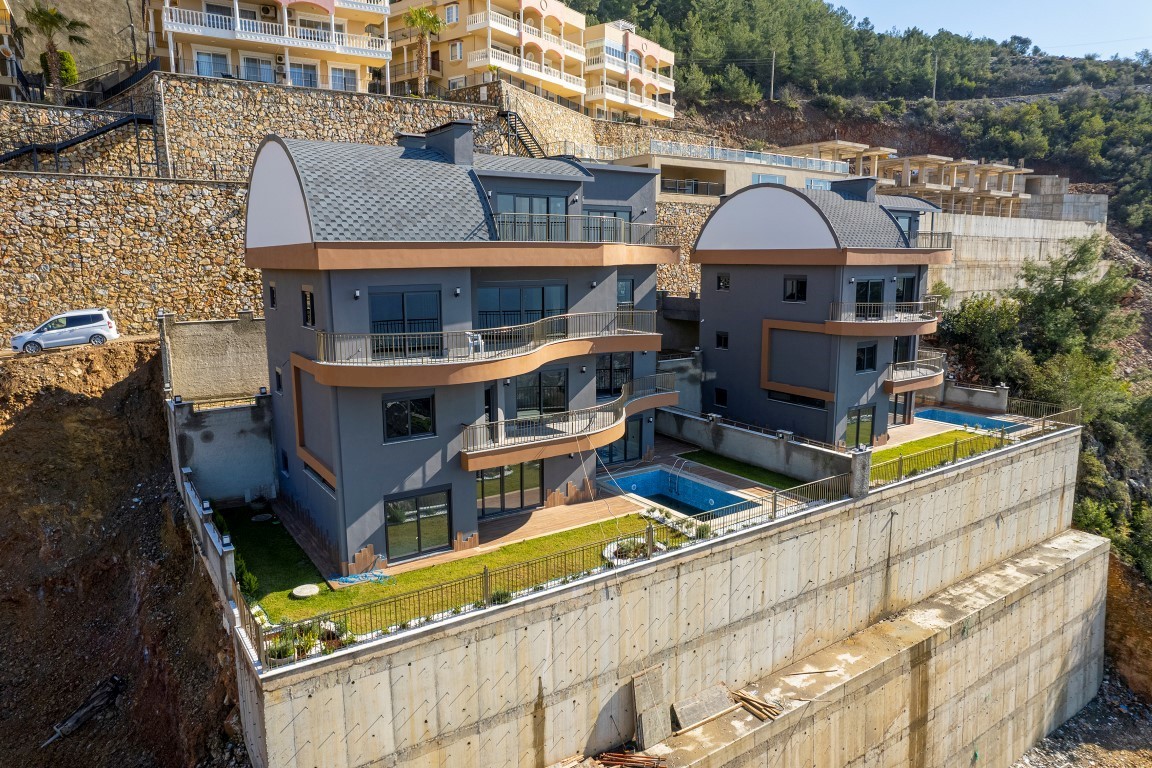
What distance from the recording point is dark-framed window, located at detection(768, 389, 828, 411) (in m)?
30.0

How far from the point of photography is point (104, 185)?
29438 mm

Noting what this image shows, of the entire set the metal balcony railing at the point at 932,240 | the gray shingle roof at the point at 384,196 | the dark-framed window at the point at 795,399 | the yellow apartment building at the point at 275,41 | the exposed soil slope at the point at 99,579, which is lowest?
the exposed soil slope at the point at 99,579

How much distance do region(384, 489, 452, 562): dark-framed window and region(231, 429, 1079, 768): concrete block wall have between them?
14.8ft

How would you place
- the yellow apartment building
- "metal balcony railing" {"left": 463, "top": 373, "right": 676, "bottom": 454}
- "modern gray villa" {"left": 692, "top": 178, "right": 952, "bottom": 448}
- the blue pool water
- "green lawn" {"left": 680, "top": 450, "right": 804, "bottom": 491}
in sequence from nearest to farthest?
"metal balcony railing" {"left": 463, "top": 373, "right": 676, "bottom": 454} → "green lawn" {"left": 680, "top": 450, "right": 804, "bottom": 491} → "modern gray villa" {"left": 692, "top": 178, "right": 952, "bottom": 448} → the blue pool water → the yellow apartment building

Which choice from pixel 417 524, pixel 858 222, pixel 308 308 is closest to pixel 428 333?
pixel 308 308

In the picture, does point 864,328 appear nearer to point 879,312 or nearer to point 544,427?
point 879,312

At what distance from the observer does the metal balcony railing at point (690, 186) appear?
47.1 metres

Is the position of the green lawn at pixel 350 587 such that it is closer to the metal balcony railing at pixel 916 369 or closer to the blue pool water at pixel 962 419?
the metal balcony railing at pixel 916 369

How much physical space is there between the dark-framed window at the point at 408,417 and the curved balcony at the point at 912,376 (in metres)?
20.4

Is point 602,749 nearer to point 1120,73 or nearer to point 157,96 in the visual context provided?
point 157,96

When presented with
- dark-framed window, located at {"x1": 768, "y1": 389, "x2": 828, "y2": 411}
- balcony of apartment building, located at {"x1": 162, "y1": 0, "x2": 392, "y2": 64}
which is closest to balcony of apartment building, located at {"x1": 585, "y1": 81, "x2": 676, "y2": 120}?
balcony of apartment building, located at {"x1": 162, "y1": 0, "x2": 392, "y2": 64}

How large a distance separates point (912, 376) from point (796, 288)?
6748 millimetres

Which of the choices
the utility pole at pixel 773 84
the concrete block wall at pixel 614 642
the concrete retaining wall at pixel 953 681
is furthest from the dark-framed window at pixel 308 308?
the utility pole at pixel 773 84

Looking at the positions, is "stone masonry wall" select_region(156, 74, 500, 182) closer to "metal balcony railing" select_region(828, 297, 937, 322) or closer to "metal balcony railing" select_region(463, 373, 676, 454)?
"metal balcony railing" select_region(463, 373, 676, 454)
